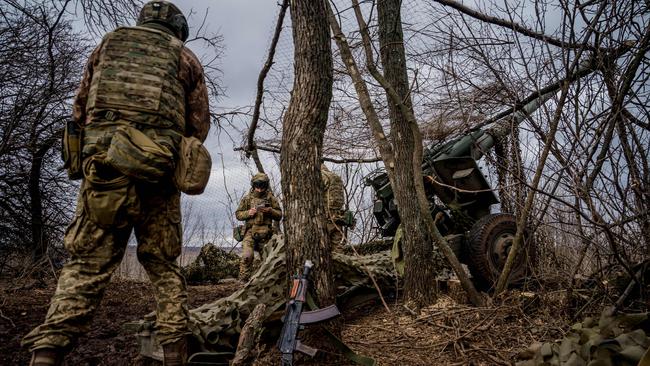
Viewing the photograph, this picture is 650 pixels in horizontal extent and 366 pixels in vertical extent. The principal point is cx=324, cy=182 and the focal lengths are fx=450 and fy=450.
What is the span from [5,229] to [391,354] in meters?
6.34

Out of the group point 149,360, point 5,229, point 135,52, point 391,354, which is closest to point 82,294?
point 149,360

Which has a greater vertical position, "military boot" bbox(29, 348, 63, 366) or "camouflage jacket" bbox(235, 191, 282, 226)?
"camouflage jacket" bbox(235, 191, 282, 226)

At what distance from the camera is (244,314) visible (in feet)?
11.3

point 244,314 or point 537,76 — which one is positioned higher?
point 537,76

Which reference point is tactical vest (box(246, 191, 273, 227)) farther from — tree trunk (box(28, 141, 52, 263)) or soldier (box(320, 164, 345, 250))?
tree trunk (box(28, 141, 52, 263))

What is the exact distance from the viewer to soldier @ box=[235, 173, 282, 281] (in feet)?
25.4

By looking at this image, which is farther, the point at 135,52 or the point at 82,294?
the point at 135,52

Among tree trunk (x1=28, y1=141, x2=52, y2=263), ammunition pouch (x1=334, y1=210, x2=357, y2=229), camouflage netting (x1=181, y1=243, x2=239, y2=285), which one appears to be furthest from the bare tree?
ammunition pouch (x1=334, y1=210, x2=357, y2=229)

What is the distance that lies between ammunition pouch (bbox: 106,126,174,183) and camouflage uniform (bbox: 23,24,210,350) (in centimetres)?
11

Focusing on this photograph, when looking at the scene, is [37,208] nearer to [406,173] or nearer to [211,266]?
[211,266]

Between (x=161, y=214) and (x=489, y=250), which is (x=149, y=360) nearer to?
(x=161, y=214)

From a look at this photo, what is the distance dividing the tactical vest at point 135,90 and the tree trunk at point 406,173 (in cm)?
197

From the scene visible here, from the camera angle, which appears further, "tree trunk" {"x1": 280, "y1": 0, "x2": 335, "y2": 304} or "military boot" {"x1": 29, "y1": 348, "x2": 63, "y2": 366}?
"tree trunk" {"x1": 280, "y1": 0, "x2": 335, "y2": 304}

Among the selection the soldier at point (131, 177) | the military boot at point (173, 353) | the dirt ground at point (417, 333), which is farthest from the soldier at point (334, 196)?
the military boot at point (173, 353)
